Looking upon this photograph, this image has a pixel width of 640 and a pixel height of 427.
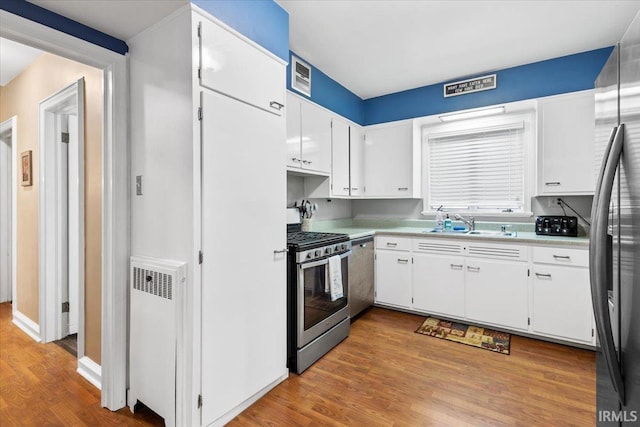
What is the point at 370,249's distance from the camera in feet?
11.8

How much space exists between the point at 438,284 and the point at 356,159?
181 cm

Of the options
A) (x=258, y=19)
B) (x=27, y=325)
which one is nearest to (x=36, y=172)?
(x=27, y=325)

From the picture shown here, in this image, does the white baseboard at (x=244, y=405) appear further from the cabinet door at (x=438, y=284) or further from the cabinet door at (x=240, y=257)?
the cabinet door at (x=438, y=284)

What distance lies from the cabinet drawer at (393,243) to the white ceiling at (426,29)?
6.31 feet

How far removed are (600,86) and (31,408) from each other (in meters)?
3.35

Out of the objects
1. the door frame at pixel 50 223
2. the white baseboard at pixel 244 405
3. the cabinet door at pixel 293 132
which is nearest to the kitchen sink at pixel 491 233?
the cabinet door at pixel 293 132

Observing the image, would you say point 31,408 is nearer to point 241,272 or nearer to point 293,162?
point 241,272

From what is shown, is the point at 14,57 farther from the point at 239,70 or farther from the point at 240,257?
the point at 240,257

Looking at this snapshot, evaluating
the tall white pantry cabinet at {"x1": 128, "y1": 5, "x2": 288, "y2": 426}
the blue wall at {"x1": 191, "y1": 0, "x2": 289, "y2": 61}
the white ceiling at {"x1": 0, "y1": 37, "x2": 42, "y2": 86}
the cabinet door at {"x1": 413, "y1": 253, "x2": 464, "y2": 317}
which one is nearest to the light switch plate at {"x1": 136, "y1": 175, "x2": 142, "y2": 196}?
the tall white pantry cabinet at {"x1": 128, "y1": 5, "x2": 288, "y2": 426}

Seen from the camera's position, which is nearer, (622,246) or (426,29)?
(622,246)

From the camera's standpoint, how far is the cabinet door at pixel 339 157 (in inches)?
138

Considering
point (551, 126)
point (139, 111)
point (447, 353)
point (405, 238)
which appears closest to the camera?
point (139, 111)

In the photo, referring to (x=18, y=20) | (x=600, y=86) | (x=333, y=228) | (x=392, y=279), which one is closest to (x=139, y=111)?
(x=18, y=20)

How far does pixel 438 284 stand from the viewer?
10.8 feet
